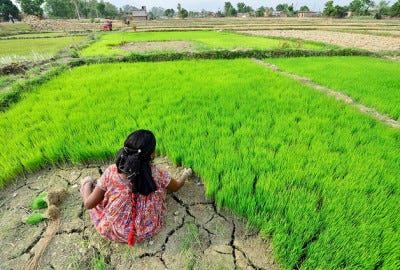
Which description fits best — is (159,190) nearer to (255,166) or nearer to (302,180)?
(255,166)

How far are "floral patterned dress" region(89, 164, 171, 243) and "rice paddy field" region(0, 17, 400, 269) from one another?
0.55m

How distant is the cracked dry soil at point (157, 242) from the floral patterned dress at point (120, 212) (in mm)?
97

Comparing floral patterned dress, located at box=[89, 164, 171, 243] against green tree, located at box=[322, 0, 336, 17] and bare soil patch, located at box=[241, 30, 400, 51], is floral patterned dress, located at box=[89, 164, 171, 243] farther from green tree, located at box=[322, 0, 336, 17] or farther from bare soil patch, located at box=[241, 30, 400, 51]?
green tree, located at box=[322, 0, 336, 17]

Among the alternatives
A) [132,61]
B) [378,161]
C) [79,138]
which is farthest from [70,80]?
[378,161]

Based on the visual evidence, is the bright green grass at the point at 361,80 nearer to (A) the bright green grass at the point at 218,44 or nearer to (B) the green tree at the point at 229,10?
(A) the bright green grass at the point at 218,44

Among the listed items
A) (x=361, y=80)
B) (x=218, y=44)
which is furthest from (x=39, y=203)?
(x=218, y=44)

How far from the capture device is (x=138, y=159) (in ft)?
4.27

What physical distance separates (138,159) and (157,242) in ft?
2.29

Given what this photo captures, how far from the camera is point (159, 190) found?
171 cm

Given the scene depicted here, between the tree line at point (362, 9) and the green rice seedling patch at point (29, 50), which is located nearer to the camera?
the green rice seedling patch at point (29, 50)

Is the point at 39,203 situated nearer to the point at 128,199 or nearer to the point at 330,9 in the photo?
the point at 128,199

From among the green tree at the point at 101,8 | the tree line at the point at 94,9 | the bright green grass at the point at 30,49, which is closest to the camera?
the bright green grass at the point at 30,49

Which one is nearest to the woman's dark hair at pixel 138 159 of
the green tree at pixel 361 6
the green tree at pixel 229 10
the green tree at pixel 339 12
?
the green tree at pixel 339 12

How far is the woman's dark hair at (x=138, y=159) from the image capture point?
130cm
